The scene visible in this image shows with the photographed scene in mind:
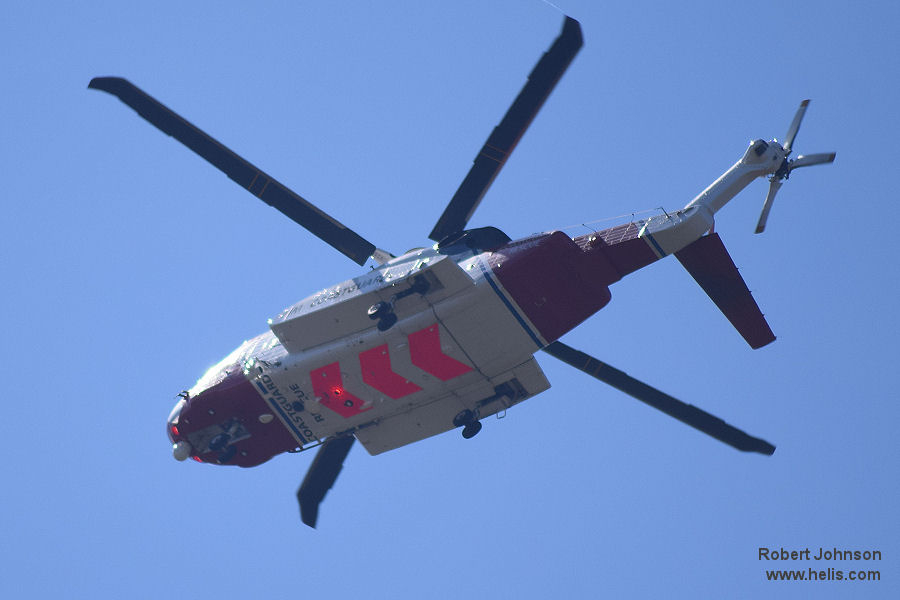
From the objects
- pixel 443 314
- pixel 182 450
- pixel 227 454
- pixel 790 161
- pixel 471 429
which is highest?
pixel 790 161

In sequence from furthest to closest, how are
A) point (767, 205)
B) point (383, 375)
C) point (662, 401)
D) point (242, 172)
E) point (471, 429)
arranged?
point (662, 401) < point (242, 172) < point (471, 429) < point (383, 375) < point (767, 205)

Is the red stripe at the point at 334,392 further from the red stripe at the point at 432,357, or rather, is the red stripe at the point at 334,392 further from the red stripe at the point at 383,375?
the red stripe at the point at 432,357

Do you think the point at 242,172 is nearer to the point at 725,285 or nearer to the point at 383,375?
the point at 383,375

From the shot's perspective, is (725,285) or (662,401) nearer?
(725,285)

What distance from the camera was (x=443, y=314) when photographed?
29.4 metres

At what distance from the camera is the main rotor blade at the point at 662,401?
33594 mm

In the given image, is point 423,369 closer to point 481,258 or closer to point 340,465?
point 481,258

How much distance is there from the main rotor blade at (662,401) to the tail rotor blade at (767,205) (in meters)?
6.69

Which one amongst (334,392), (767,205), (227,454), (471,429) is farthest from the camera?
(227,454)

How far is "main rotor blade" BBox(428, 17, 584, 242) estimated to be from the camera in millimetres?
28578

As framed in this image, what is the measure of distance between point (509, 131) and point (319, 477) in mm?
12983

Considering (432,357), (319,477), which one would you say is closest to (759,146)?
(432,357)

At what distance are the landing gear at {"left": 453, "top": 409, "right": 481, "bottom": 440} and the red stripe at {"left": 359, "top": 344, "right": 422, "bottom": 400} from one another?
145 centimetres

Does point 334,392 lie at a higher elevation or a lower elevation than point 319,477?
higher
